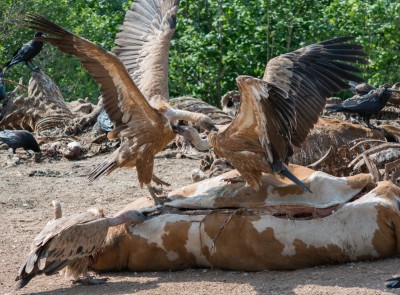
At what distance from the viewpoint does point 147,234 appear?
5891 millimetres

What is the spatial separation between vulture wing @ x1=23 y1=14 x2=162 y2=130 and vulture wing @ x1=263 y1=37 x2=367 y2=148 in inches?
47.3

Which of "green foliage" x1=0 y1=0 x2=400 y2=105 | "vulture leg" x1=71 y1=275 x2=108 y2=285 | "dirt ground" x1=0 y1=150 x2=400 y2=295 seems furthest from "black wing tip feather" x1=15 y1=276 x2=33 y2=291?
"green foliage" x1=0 y1=0 x2=400 y2=105

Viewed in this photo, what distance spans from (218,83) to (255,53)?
2.62ft

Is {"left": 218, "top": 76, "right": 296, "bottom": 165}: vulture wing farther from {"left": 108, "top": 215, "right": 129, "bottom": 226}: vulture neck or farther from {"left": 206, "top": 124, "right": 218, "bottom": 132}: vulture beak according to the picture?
{"left": 108, "top": 215, "right": 129, "bottom": 226}: vulture neck

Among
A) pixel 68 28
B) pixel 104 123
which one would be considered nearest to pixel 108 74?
pixel 104 123

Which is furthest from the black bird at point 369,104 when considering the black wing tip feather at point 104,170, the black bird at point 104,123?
the black bird at point 104,123

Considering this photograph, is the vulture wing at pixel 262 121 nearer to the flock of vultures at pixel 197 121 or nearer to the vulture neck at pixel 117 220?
the flock of vultures at pixel 197 121

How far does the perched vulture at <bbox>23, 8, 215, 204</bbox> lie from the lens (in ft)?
21.9

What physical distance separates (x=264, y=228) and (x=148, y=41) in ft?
12.5

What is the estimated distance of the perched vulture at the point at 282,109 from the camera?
5996mm

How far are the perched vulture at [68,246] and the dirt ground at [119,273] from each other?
143 millimetres

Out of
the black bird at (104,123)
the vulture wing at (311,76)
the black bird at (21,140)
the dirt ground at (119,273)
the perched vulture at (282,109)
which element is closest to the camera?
the dirt ground at (119,273)

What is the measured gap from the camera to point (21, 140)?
10680mm

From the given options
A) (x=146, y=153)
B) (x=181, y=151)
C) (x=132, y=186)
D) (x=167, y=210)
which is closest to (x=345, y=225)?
(x=167, y=210)
